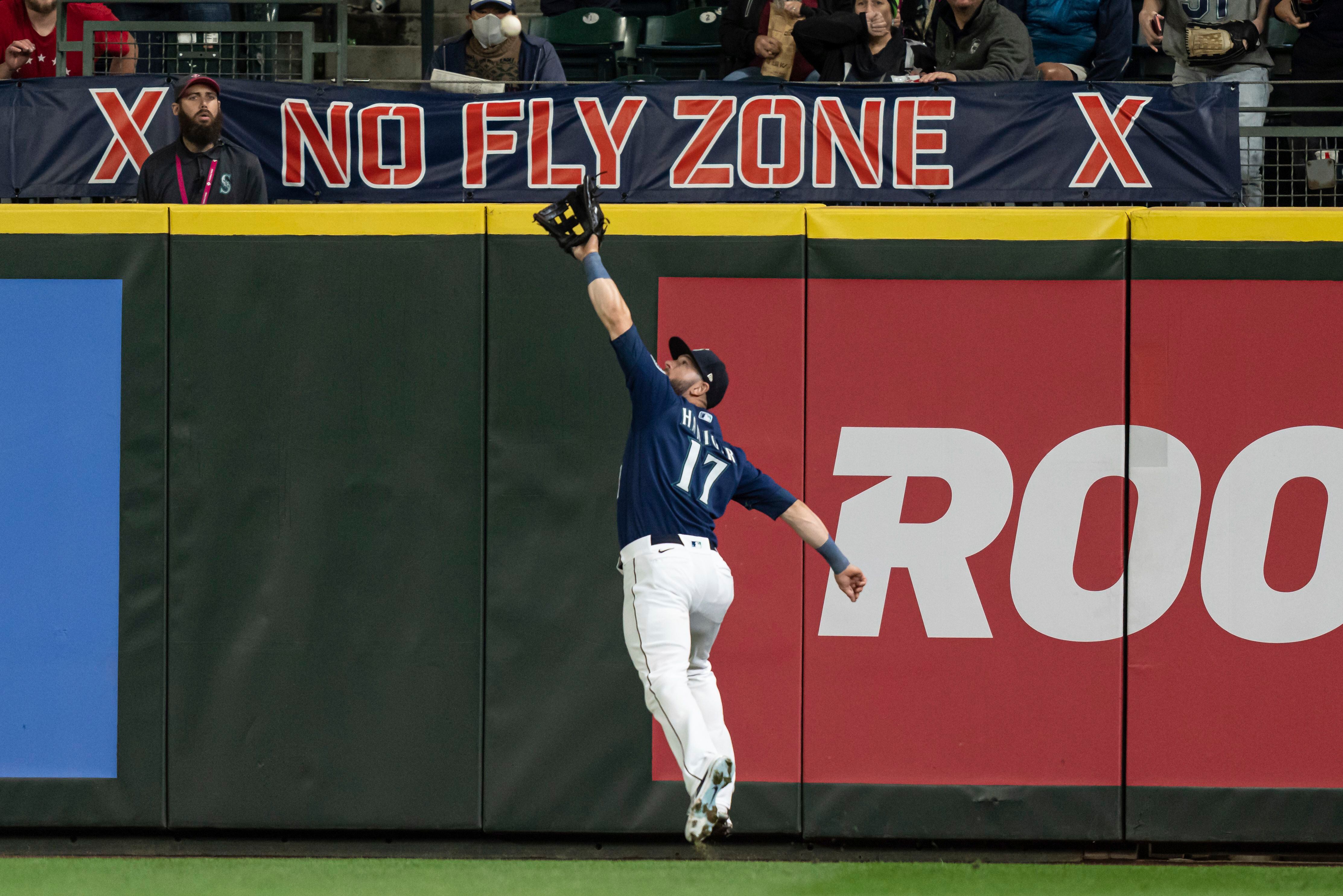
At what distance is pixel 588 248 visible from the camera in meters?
5.66

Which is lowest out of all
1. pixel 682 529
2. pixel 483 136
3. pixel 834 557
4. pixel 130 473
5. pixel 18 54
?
pixel 834 557

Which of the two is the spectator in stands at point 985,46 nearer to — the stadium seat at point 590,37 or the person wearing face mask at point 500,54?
the person wearing face mask at point 500,54

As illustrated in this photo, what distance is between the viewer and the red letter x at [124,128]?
8.08 meters

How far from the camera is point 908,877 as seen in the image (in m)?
6.46

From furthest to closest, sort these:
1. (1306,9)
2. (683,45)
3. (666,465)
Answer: (683,45), (1306,9), (666,465)

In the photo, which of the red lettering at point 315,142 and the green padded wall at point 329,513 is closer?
the green padded wall at point 329,513

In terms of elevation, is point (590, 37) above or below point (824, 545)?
above

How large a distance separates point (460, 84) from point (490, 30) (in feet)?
2.15

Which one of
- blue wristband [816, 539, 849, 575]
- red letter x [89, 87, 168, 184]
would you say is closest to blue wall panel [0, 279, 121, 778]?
red letter x [89, 87, 168, 184]

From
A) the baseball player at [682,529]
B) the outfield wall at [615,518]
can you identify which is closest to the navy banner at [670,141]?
the outfield wall at [615,518]

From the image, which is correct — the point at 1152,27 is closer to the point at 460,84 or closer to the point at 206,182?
the point at 460,84

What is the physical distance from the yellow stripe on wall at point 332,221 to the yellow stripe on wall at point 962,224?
1643mm

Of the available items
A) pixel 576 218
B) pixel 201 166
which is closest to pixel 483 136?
pixel 201 166

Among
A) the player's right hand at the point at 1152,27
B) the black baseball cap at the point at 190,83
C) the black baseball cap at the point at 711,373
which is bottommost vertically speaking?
the black baseball cap at the point at 711,373
